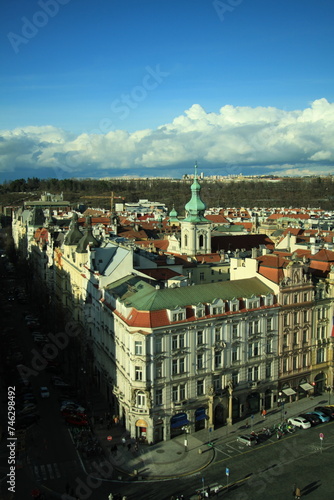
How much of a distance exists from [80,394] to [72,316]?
723 inches

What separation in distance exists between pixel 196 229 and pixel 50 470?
66.4m

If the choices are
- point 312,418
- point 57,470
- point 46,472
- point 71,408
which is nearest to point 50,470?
point 46,472

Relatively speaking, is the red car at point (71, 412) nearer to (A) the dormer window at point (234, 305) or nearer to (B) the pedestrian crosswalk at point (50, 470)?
(B) the pedestrian crosswalk at point (50, 470)

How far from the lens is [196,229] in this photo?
4146 inches

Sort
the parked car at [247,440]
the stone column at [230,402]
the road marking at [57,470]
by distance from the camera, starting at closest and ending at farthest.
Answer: the road marking at [57,470], the parked car at [247,440], the stone column at [230,402]

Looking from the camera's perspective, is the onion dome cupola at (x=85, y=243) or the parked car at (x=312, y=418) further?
the onion dome cupola at (x=85, y=243)

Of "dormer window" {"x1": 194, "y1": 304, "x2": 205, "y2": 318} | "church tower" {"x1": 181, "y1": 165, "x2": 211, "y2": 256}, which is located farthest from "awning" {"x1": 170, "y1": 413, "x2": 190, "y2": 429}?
"church tower" {"x1": 181, "y1": 165, "x2": 211, "y2": 256}

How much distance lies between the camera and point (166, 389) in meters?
51.1

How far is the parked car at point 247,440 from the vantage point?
50125mm

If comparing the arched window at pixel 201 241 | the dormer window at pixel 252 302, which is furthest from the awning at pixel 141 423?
the arched window at pixel 201 241

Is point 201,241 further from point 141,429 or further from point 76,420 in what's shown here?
point 141,429

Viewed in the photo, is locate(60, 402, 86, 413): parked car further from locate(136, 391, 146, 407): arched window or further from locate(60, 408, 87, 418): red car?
locate(136, 391, 146, 407): arched window

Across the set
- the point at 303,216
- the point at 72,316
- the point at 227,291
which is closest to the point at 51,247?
the point at 72,316

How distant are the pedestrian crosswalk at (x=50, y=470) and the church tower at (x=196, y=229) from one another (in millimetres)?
63484
